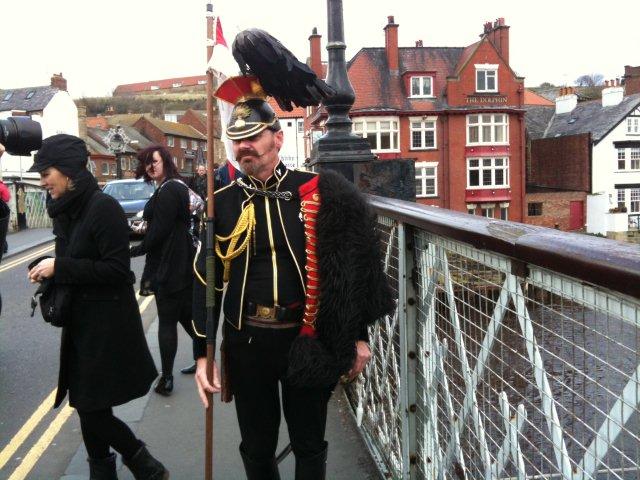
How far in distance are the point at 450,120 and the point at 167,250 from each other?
38.1 metres

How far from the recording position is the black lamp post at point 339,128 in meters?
5.41

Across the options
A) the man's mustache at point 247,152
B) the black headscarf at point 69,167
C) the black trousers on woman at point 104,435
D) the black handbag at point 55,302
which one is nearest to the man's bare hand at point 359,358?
the man's mustache at point 247,152

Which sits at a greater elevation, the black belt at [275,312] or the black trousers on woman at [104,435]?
the black belt at [275,312]

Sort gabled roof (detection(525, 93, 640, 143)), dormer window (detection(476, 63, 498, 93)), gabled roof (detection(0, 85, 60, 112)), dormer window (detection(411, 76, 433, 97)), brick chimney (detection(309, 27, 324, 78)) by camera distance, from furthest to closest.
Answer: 1. gabled roof (detection(0, 85, 60, 112))
2. gabled roof (detection(525, 93, 640, 143))
3. brick chimney (detection(309, 27, 324, 78))
4. dormer window (detection(476, 63, 498, 93))
5. dormer window (detection(411, 76, 433, 97))

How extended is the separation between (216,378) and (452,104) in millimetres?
40278

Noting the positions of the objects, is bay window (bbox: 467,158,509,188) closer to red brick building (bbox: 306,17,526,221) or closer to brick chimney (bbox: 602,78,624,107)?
red brick building (bbox: 306,17,526,221)

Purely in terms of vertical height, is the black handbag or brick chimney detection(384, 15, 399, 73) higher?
brick chimney detection(384, 15, 399, 73)

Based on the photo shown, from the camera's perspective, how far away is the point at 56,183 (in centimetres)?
347

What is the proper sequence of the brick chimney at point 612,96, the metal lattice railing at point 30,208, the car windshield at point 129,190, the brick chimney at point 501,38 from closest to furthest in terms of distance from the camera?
the car windshield at point 129,190
the metal lattice railing at point 30,208
the brick chimney at point 501,38
the brick chimney at point 612,96

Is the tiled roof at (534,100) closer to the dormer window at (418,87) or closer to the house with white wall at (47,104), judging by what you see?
the dormer window at (418,87)

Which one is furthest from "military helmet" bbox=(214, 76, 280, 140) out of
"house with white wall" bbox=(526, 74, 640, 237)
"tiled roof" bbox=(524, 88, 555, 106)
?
"tiled roof" bbox=(524, 88, 555, 106)

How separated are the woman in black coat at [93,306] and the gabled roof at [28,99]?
1970 inches

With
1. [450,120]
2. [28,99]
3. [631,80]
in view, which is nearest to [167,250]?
[450,120]

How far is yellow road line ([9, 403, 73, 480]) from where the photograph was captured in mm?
4078
